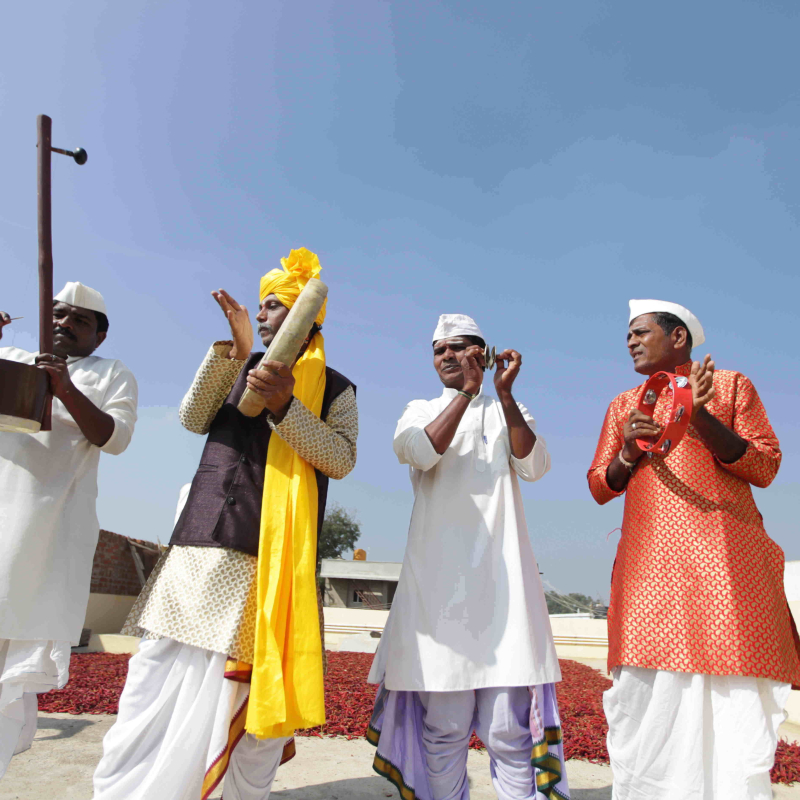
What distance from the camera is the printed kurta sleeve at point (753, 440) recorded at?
3121 millimetres

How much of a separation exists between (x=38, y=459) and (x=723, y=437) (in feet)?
10.9

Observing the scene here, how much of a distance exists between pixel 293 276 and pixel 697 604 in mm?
2492

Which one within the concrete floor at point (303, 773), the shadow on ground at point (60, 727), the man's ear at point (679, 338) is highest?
the man's ear at point (679, 338)

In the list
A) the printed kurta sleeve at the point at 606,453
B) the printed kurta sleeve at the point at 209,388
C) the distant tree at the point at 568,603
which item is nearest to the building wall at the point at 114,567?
the distant tree at the point at 568,603

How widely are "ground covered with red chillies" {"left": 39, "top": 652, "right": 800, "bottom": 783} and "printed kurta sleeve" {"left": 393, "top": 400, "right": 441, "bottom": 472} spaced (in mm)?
2456

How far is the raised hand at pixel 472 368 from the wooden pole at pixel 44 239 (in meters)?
2.04

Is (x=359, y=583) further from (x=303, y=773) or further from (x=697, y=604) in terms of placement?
(x=697, y=604)

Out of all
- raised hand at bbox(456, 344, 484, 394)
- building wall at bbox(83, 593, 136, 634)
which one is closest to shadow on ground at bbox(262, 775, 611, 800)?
raised hand at bbox(456, 344, 484, 394)

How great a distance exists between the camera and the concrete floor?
3.66 meters

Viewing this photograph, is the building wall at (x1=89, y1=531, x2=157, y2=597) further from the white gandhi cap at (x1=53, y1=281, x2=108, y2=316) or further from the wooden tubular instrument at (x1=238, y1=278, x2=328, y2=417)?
the wooden tubular instrument at (x1=238, y1=278, x2=328, y2=417)

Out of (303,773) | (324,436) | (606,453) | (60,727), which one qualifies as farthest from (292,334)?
(60,727)

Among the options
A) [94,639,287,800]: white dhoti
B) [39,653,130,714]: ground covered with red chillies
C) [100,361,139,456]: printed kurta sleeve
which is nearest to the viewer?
[94,639,287,800]: white dhoti

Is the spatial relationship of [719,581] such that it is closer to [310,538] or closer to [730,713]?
[730,713]

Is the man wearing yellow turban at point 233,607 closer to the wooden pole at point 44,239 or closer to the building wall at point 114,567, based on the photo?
the wooden pole at point 44,239
